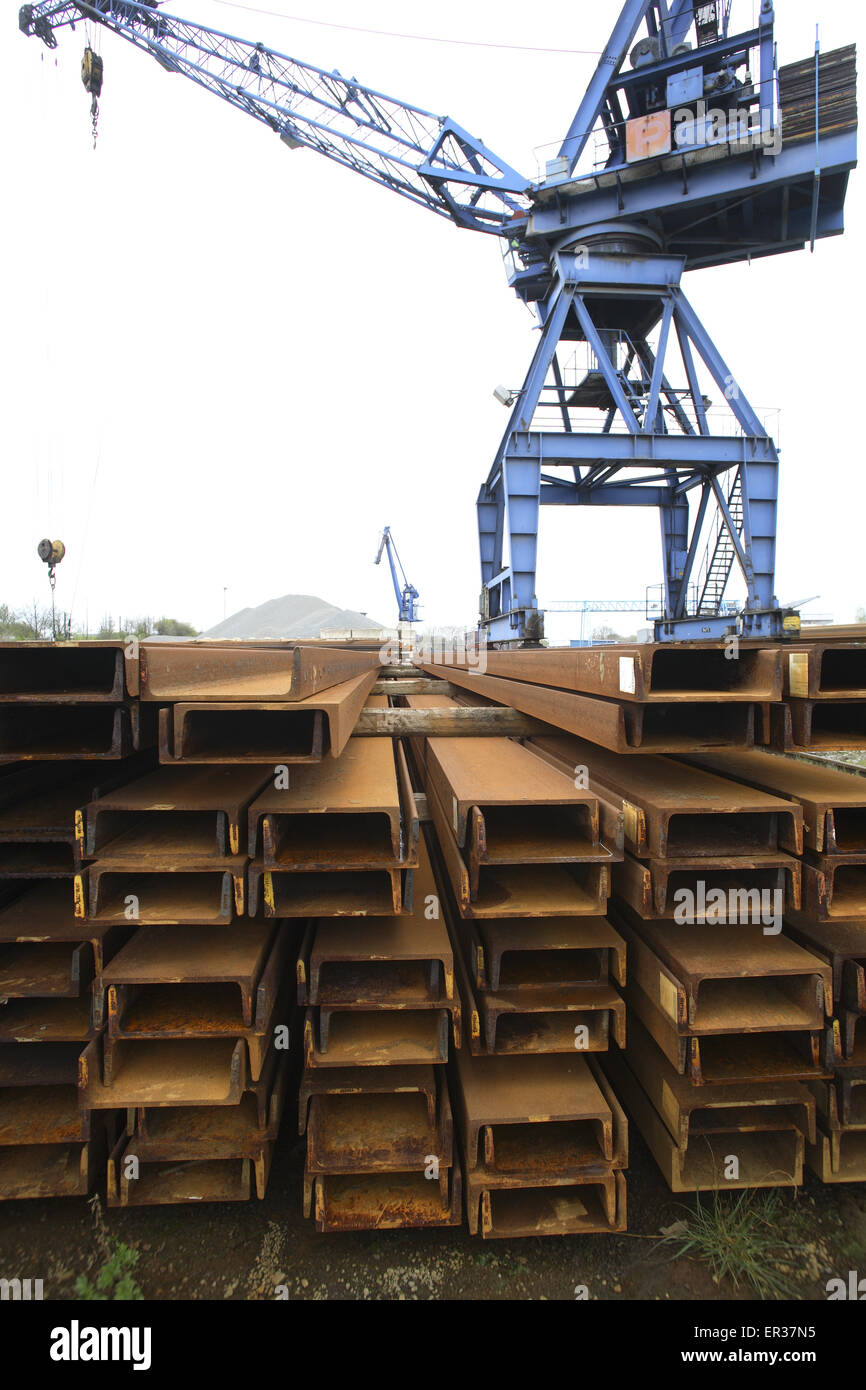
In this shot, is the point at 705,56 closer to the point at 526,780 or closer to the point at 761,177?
the point at 761,177

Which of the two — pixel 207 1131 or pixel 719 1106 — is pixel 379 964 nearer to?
pixel 207 1131

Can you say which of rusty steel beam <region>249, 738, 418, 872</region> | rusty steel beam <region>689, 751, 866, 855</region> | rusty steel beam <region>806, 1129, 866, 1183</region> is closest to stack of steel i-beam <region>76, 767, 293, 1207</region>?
rusty steel beam <region>249, 738, 418, 872</region>

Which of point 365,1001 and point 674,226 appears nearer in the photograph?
point 365,1001

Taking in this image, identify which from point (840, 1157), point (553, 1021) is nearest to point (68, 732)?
point (553, 1021)

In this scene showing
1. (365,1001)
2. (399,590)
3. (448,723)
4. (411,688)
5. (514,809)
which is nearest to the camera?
(365,1001)

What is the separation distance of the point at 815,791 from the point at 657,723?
571mm

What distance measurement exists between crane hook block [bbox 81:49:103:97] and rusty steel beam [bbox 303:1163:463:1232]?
763 inches

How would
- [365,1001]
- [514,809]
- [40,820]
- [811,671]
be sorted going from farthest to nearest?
[514,809], [40,820], [365,1001], [811,671]

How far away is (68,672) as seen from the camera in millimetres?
1947

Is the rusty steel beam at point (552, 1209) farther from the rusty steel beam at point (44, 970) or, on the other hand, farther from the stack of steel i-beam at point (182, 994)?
the rusty steel beam at point (44, 970)

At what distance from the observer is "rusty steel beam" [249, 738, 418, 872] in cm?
177

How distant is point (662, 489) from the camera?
1212 cm

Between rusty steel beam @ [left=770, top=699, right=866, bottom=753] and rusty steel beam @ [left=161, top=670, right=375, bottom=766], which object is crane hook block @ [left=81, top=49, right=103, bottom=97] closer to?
rusty steel beam @ [left=161, top=670, right=375, bottom=766]

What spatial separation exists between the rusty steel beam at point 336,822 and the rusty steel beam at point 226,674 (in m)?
0.35
